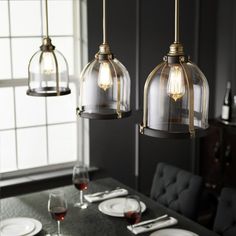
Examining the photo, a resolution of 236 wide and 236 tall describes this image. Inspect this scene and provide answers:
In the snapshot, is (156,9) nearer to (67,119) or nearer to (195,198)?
(67,119)

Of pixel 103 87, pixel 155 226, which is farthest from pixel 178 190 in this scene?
pixel 103 87

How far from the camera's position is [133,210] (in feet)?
7.53

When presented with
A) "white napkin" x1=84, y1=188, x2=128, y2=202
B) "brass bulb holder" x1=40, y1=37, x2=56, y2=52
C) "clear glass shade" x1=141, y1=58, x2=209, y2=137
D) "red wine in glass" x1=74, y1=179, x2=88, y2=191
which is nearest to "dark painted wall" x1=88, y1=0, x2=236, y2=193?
"white napkin" x1=84, y1=188, x2=128, y2=202

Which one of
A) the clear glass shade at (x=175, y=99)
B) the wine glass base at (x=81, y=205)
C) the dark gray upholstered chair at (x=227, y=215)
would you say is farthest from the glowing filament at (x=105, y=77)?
the dark gray upholstered chair at (x=227, y=215)

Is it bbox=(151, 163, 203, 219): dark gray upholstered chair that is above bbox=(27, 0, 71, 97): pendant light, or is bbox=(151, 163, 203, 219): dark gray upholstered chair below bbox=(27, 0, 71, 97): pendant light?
below

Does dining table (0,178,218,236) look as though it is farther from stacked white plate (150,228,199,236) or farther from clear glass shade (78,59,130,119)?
clear glass shade (78,59,130,119)

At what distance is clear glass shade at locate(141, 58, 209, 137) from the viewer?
5.49 ft

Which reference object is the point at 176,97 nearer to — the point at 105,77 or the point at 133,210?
the point at 105,77

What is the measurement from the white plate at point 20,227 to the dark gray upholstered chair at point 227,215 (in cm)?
100

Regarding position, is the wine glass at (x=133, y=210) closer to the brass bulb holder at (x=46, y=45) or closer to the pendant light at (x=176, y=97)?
the pendant light at (x=176, y=97)

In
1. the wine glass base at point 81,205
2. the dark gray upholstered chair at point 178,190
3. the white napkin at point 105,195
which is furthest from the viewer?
the dark gray upholstered chair at point 178,190

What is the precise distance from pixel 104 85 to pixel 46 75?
42 centimetres

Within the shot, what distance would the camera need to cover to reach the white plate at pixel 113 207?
8.42ft

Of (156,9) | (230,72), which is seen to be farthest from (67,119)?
(230,72)
